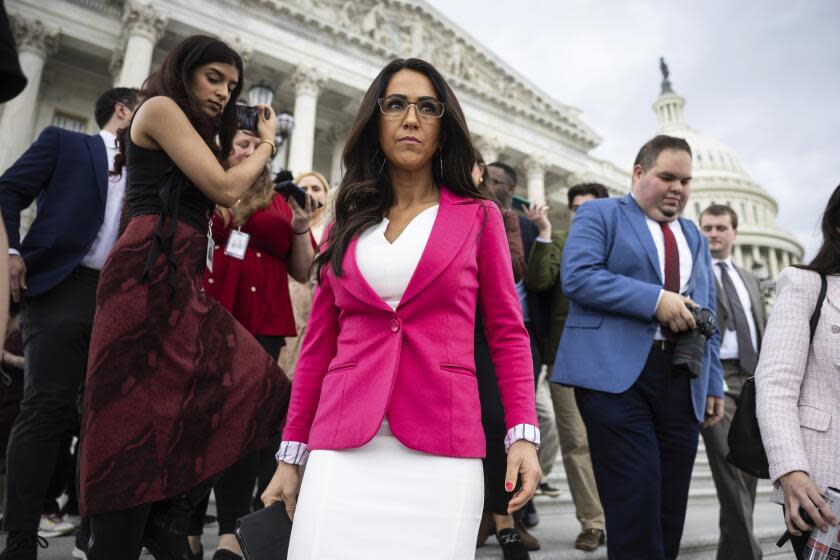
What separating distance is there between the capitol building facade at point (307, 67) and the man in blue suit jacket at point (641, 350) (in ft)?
45.9

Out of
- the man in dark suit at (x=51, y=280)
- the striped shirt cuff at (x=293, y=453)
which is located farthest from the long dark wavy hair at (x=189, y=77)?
the striped shirt cuff at (x=293, y=453)

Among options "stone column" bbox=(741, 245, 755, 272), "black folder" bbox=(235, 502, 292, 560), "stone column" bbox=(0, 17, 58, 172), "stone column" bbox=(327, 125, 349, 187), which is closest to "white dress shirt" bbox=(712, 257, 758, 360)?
"black folder" bbox=(235, 502, 292, 560)

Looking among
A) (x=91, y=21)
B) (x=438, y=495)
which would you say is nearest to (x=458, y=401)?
(x=438, y=495)

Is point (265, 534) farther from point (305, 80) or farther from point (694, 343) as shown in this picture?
point (305, 80)

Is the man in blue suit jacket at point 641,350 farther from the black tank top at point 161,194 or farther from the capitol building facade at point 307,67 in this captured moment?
the capitol building facade at point 307,67

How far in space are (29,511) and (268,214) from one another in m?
1.93

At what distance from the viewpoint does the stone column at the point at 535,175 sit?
90.1 feet

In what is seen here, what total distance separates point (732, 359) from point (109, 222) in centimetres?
473

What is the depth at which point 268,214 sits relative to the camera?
139 inches

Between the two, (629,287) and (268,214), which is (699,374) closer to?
(629,287)

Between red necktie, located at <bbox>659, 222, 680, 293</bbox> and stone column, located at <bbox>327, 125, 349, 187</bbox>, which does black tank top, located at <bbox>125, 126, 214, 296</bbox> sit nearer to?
red necktie, located at <bbox>659, 222, 680, 293</bbox>

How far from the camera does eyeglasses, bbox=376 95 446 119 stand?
6.10 feet

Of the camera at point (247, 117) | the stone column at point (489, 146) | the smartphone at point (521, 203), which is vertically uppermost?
the stone column at point (489, 146)

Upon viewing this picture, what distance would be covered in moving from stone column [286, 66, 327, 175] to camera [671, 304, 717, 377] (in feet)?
52.9
